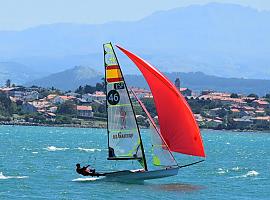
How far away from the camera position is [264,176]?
6550 centimetres

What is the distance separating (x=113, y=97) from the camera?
168 feet

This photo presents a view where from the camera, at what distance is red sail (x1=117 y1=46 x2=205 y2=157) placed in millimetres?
50406

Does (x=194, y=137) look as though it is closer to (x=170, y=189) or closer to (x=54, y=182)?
(x=170, y=189)

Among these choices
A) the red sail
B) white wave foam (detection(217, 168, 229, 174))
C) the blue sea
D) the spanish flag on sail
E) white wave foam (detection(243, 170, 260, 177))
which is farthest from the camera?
white wave foam (detection(217, 168, 229, 174))

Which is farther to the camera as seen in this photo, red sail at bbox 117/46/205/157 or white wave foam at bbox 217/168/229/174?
white wave foam at bbox 217/168/229/174

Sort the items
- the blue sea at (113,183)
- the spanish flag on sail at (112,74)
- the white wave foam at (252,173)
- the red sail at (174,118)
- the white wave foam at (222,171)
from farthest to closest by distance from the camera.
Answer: the white wave foam at (222,171), the white wave foam at (252,173), the spanish flag on sail at (112,74), the red sail at (174,118), the blue sea at (113,183)

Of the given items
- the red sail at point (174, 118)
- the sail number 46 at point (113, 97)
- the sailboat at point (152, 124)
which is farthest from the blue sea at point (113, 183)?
the sail number 46 at point (113, 97)

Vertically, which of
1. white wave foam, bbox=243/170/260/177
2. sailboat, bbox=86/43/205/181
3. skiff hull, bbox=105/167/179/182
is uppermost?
sailboat, bbox=86/43/205/181

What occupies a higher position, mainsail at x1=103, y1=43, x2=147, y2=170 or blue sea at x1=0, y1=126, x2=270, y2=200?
mainsail at x1=103, y1=43, x2=147, y2=170

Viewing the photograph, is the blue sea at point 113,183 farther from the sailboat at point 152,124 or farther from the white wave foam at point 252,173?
the sailboat at point 152,124

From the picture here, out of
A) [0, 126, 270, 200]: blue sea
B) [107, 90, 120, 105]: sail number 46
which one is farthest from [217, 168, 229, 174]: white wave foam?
[107, 90, 120, 105]: sail number 46

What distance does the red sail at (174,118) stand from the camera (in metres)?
50.4

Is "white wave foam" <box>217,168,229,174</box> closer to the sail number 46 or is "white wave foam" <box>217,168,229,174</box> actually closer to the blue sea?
the blue sea

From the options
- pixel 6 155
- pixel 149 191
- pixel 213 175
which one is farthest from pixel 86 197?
pixel 6 155
